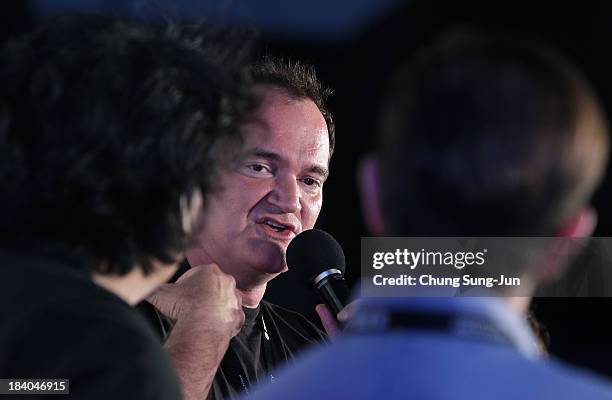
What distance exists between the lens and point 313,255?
87.4 inches

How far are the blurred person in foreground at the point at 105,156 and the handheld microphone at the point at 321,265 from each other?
0.77 meters

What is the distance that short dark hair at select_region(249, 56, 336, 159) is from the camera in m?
2.87

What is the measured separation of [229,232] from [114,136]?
1301mm

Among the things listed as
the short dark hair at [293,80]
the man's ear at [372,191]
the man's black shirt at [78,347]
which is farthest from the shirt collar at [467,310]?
the short dark hair at [293,80]

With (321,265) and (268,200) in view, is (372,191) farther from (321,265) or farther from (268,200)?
(268,200)

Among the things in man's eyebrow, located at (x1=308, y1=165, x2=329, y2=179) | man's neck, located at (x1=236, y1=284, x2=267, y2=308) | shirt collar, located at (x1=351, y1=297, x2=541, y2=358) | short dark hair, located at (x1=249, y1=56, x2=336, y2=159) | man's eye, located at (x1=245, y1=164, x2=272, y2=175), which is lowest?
man's neck, located at (x1=236, y1=284, x2=267, y2=308)

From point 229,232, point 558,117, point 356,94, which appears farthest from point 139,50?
point 356,94

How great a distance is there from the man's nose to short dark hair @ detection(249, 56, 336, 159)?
1.00ft

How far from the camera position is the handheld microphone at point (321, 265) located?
2082 mm

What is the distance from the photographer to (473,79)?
2.93ft

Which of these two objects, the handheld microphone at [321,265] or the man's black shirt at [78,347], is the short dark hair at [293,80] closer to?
the handheld microphone at [321,265]

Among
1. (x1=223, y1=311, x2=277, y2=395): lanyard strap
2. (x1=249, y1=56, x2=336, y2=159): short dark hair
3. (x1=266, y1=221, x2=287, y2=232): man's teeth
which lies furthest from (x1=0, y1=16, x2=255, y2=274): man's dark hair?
(x1=249, y1=56, x2=336, y2=159): short dark hair

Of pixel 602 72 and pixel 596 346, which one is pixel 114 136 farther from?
pixel 596 346

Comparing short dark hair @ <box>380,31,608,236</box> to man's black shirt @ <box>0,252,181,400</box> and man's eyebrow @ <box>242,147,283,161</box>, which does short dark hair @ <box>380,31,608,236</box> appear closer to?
man's black shirt @ <box>0,252,181,400</box>
